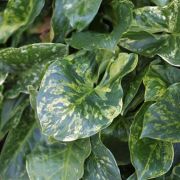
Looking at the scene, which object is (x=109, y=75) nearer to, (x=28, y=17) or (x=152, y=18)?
(x=152, y=18)

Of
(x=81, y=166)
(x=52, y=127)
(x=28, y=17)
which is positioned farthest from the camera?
(x=28, y=17)

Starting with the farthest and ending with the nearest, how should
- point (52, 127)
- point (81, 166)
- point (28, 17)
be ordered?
point (28, 17), point (81, 166), point (52, 127)

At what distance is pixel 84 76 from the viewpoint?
4.01 ft

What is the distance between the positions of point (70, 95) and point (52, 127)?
0.10m

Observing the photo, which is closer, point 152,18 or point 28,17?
point 152,18

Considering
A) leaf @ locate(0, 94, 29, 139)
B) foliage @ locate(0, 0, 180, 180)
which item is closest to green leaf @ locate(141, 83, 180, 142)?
foliage @ locate(0, 0, 180, 180)

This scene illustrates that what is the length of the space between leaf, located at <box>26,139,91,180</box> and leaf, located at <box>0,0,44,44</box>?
33 centimetres

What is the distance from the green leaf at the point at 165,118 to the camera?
1099 mm

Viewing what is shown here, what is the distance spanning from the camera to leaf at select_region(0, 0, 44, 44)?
1.26 m

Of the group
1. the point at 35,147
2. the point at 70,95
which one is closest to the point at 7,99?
the point at 35,147

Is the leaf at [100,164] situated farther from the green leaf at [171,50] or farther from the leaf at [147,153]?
the green leaf at [171,50]

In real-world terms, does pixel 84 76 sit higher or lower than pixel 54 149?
higher

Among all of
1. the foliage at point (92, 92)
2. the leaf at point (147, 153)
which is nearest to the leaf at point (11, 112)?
the foliage at point (92, 92)

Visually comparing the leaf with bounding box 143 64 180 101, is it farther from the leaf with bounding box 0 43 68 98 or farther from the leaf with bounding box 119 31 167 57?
the leaf with bounding box 0 43 68 98
